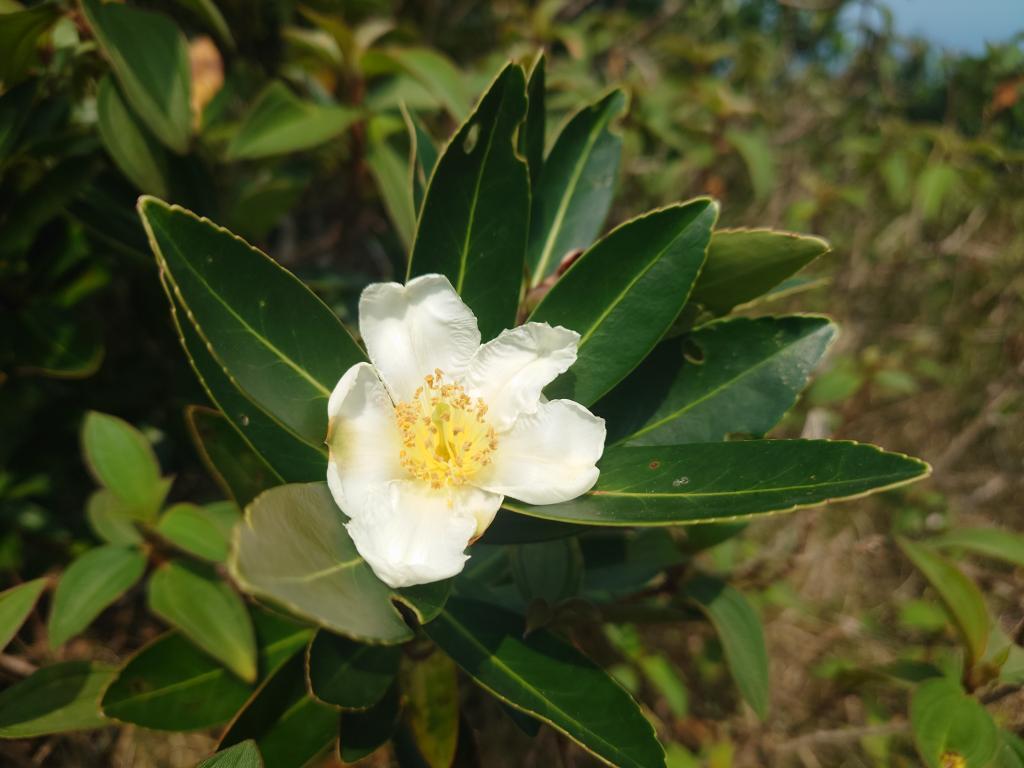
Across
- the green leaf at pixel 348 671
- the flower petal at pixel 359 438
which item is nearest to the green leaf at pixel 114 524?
the green leaf at pixel 348 671

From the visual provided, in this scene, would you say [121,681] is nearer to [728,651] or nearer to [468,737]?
[468,737]

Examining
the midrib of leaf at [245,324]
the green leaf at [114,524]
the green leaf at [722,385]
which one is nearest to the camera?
the midrib of leaf at [245,324]

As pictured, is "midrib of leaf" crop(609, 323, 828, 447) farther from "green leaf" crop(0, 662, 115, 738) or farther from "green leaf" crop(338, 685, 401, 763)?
"green leaf" crop(0, 662, 115, 738)

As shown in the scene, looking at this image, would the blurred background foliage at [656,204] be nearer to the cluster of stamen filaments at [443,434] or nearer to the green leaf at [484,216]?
the green leaf at [484,216]

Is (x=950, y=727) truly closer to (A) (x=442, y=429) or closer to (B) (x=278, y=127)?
(A) (x=442, y=429)

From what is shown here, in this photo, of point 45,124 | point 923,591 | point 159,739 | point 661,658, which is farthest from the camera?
point 923,591

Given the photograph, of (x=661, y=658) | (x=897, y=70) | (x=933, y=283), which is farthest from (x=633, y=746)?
(x=897, y=70)
